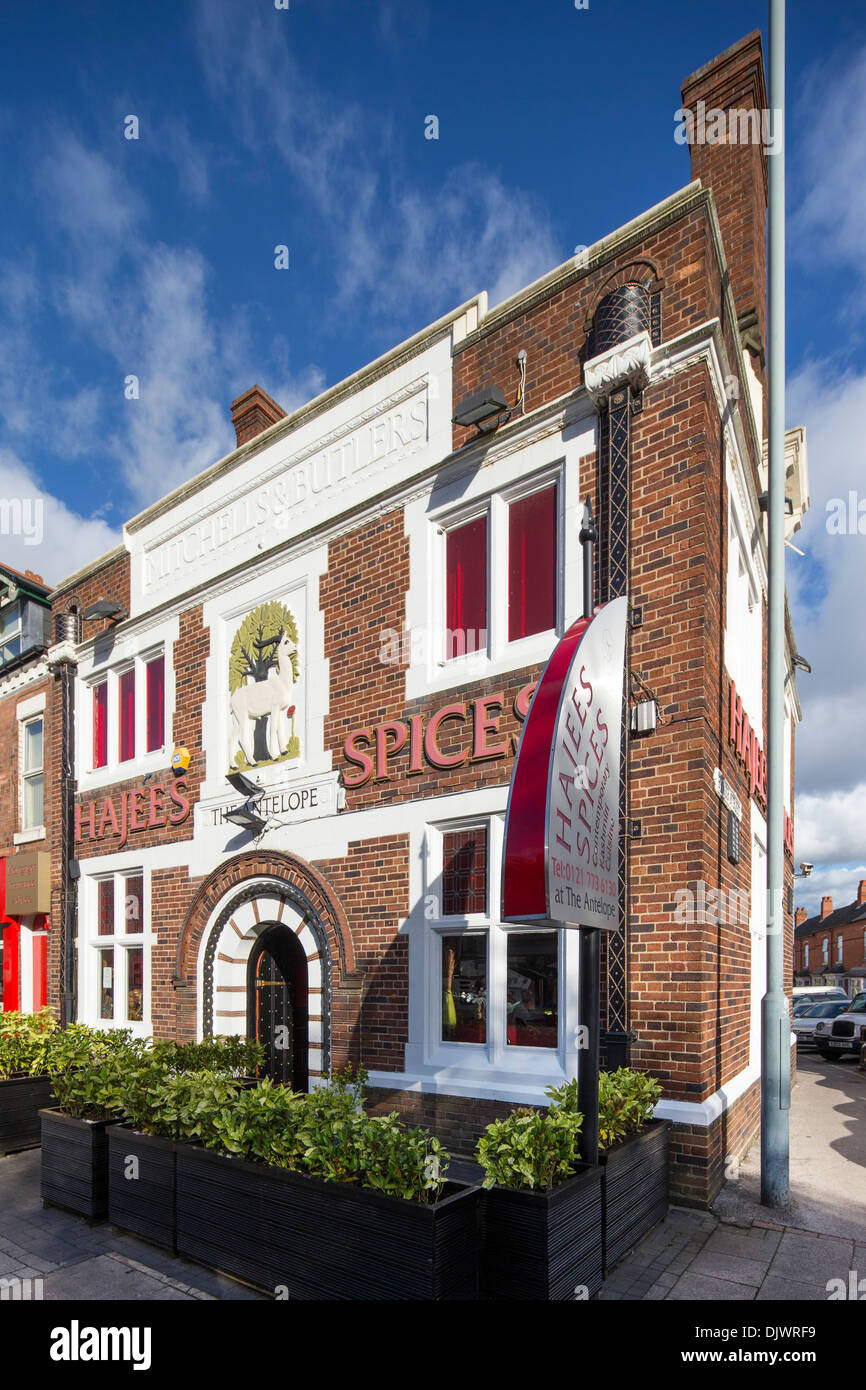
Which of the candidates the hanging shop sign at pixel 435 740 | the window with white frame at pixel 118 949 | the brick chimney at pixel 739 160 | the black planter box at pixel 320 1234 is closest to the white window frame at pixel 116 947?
the window with white frame at pixel 118 949

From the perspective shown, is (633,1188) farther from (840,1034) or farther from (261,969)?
(840,1034)

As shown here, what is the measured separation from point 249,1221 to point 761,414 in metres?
11.2

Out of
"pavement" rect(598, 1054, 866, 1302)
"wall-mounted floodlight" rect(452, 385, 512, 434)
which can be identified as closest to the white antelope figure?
"wall-mounted floodlight" rect(452, 385, 512, 434)

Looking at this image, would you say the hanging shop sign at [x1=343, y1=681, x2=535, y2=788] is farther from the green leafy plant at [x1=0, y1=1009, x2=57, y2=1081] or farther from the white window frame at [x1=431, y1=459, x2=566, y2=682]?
the green leafy plant at [x1=0, y1=1009, x2=57, y2=1081]

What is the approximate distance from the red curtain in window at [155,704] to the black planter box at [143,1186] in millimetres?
6902

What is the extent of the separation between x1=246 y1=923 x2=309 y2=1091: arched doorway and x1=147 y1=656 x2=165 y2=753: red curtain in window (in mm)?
3619

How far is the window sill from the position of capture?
1517 cm

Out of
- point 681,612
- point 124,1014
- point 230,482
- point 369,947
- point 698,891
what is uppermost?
point 230,482

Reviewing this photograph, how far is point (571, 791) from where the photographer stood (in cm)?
487

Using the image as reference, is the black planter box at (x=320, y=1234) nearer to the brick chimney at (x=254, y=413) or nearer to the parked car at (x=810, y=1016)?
the brick chimney at (x=254, y=413)

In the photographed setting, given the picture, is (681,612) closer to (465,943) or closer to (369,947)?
(465,943)

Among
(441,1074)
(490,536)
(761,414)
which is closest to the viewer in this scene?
(441,1074)

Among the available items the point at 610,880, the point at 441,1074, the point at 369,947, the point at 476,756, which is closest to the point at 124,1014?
the point at 369,947

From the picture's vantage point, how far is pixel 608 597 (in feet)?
25.2
